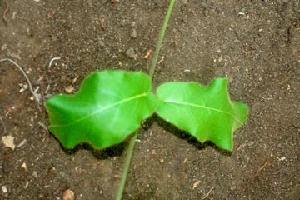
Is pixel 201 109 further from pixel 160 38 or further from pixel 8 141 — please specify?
pixel 8 141

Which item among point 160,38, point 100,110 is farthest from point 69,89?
point 160,38

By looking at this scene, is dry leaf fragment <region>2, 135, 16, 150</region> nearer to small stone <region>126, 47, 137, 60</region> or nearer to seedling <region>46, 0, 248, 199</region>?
seedling <region>46, 0, 248, 199</region>

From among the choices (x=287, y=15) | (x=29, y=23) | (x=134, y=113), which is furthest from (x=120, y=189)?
(x=287, y=15)

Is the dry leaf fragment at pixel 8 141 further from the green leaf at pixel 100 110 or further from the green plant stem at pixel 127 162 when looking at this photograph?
the green plant stem at pixel 127 162

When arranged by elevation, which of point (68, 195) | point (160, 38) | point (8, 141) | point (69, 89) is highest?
point (160, 38)

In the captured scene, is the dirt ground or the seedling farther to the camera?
the dirt ground

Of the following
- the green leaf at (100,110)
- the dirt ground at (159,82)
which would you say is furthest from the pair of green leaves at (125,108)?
the dirt ground at (159,82)

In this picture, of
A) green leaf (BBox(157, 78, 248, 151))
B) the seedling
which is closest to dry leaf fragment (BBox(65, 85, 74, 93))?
the seedling
